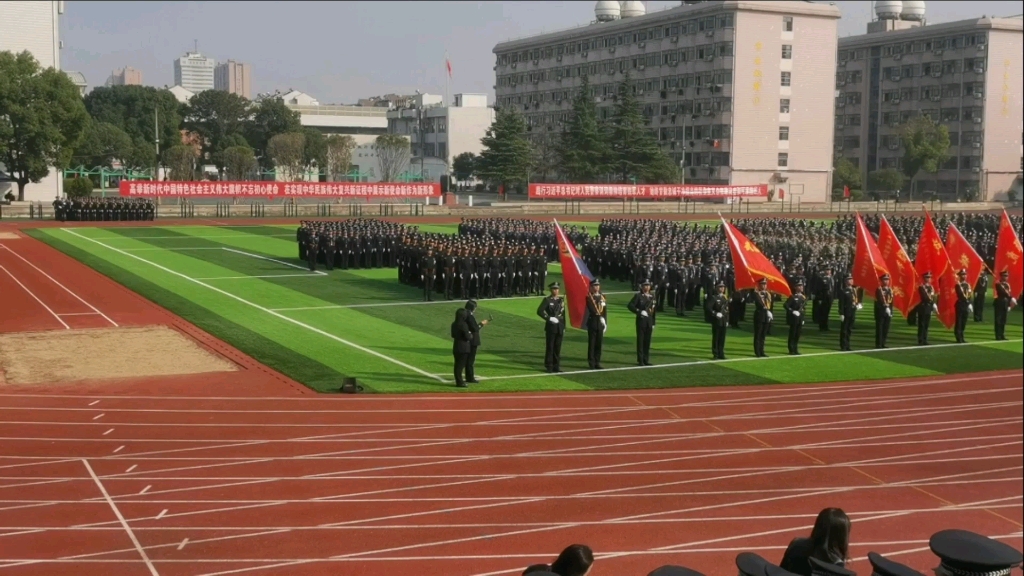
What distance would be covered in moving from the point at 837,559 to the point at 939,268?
14667 millimetres

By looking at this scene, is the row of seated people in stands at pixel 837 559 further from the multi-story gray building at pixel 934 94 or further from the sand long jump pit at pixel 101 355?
the multi-story gray building at pixel 934 94

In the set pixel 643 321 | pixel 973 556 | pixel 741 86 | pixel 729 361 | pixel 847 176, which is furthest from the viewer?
pixel 847 176

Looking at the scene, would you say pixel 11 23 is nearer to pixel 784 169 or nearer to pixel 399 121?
pixel 399 121

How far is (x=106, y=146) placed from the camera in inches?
2810

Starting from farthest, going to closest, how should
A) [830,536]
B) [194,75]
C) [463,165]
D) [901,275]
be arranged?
[194,75] < [463,165] < [901,275] < [830,536]

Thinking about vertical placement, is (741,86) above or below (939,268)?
above

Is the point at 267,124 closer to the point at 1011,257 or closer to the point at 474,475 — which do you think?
the point at 1011,257

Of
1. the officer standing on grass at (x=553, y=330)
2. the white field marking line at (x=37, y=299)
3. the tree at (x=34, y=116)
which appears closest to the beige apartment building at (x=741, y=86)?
the tree at (x=34, y=116)

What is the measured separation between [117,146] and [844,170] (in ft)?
163

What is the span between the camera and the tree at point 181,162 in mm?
70625

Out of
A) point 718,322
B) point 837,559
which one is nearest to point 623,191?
point 718,322

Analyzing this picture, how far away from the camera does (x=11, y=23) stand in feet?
185

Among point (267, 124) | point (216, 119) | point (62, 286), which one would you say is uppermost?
point (216, 119)

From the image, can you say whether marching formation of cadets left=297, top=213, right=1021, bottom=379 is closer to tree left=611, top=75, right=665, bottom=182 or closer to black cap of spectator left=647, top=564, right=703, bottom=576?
black cap of spectator left=647, top=564, right=703, bottom=576
